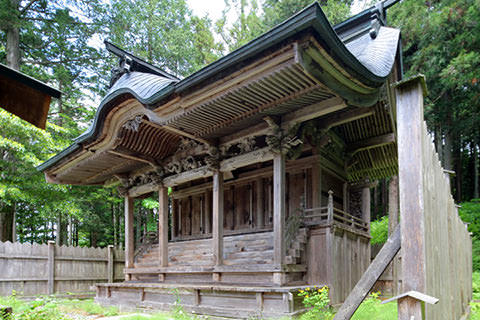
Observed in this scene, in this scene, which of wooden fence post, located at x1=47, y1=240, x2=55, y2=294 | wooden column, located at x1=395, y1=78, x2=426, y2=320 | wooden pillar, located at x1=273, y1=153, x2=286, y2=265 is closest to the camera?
wooden column, located at x1=395, y1=78, x2=426, y2=320

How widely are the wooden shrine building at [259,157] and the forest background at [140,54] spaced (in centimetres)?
263

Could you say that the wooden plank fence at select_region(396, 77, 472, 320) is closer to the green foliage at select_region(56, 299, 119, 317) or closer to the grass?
the grass

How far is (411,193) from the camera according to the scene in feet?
8.48

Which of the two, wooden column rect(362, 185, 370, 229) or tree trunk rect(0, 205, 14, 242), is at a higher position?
wooden column rect(362, 185, 370, 229)

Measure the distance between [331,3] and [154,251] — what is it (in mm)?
14267

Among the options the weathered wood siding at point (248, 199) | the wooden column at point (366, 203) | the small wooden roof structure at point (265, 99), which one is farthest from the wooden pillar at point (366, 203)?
the weathered wood siding at point (248, 199)

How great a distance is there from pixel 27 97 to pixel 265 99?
410 cm

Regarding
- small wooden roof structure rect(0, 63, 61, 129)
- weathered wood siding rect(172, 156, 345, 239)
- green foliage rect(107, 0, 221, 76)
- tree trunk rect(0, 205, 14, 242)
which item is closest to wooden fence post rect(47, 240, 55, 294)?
weathered wood siding rect(172, 156, 345, 239)

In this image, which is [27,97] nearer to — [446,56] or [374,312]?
→ [374,312]

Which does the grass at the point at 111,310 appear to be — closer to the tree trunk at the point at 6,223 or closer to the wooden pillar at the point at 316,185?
the wooden pillar at the point at 316,185

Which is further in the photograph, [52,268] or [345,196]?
[52,268]

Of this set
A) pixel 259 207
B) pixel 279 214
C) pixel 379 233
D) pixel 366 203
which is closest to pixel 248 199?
pixel 259 207

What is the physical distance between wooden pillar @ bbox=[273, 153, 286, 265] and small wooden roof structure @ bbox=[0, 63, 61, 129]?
15.6 ft

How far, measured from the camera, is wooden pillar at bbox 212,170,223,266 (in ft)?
28.5
